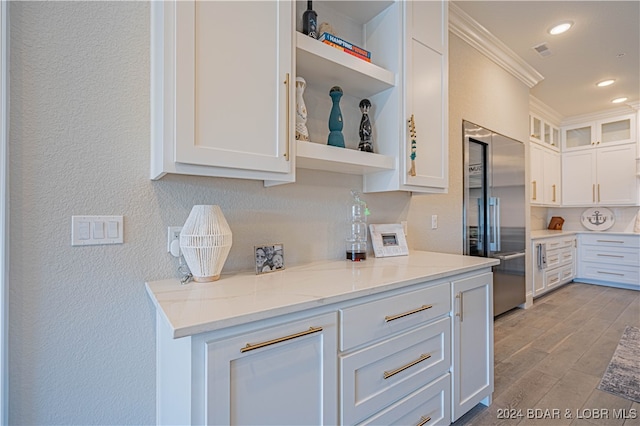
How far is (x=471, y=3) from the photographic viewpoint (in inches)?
94.5

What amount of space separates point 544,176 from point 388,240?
4106mm

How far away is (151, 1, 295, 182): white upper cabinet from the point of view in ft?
3.49

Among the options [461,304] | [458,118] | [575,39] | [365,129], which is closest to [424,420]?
[461,304]

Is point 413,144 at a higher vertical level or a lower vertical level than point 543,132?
lower

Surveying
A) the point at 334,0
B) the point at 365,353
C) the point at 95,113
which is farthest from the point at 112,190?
the point at 334,0

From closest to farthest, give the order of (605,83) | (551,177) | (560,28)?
(560,28) < (605,83) < (551,177)

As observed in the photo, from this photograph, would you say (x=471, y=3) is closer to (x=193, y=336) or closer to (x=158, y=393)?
(x=193, y=336)

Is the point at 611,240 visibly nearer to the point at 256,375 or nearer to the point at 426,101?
the point at 426,101

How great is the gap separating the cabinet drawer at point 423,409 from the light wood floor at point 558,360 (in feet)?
0.99

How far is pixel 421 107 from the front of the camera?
1871 mm

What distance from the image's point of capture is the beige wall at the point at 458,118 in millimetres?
2424

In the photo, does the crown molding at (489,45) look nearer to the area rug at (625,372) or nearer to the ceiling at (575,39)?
the ceiling at (575,39)

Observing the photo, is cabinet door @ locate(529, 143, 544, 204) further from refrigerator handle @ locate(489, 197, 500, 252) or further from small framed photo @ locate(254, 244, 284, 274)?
small framed photo @ locate(254, 244, 284, 274)

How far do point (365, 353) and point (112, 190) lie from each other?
1.16 m
